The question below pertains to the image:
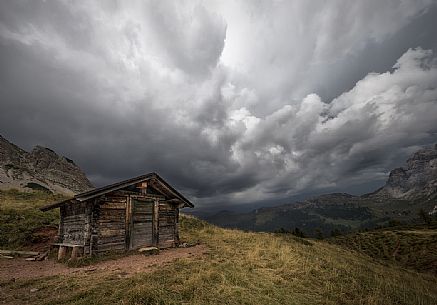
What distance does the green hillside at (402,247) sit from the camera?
167ft

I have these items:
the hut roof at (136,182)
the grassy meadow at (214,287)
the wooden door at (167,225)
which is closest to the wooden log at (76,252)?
the hut roof at (136,182)

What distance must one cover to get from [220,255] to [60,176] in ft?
Answer: 343

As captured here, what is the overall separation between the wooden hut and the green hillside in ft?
157

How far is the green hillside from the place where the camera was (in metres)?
50.9

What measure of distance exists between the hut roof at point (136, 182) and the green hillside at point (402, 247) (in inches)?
1867

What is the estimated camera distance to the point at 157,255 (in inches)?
599

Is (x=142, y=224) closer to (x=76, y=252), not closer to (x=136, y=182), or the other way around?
(x=136, y=182)

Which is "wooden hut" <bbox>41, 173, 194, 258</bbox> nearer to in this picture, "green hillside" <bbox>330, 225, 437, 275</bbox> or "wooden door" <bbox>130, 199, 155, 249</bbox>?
"wooden door" <bbox>130, 199, 155, 249</bbox>

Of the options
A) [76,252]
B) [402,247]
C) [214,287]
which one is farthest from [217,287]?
[402,247]

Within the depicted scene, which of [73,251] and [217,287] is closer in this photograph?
[217,287]

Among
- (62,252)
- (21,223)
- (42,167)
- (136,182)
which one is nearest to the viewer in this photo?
(62,252)

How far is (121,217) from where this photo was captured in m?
16.1

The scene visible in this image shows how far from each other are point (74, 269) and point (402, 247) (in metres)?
78.7

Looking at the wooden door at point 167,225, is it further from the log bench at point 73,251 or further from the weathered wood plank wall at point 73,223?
the log bench at point 73,251
